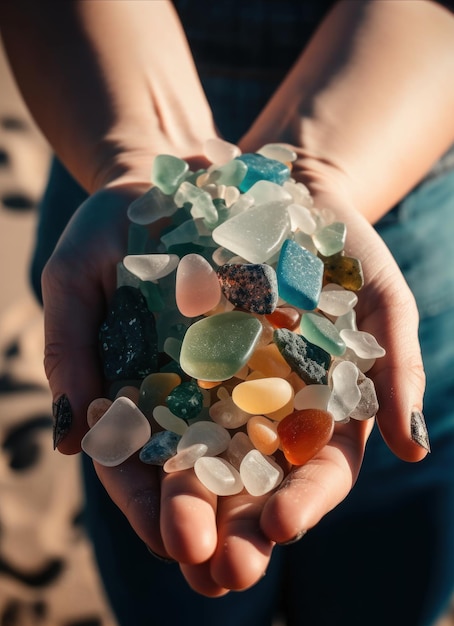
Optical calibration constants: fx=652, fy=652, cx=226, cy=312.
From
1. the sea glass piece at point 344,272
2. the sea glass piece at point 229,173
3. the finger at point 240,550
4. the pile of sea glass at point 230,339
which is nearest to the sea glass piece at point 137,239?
the pile of sea glass at point 230,339

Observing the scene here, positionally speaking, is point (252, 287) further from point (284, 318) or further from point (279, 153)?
point (279, 153)

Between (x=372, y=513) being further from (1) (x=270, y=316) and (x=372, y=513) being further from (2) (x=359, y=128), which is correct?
(2) (x=359, y=128)

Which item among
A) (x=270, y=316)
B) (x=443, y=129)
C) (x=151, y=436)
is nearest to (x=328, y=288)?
(x=270, y=316)

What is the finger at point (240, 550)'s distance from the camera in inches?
21.4

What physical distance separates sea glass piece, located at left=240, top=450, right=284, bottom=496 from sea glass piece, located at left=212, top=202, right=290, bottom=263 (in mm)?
232

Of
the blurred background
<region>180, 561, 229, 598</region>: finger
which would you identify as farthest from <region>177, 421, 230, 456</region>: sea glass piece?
the blurred background

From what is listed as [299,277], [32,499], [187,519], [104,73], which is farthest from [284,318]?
[32,499]

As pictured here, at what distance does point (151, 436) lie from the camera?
677 mm

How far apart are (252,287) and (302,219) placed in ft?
0.50

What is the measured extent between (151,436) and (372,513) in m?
0.40

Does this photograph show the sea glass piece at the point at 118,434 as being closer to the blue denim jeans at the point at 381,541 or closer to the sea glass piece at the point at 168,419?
the sea glass piece at the point at 168,419

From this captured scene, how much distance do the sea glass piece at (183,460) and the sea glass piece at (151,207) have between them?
0.30 meters

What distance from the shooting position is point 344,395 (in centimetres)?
67

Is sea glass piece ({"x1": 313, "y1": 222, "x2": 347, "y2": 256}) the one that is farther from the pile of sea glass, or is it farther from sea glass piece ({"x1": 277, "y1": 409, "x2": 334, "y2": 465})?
sea glass piece ({"x1": 277, "y1": 409, "x2": 334, "y2": 465})
